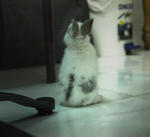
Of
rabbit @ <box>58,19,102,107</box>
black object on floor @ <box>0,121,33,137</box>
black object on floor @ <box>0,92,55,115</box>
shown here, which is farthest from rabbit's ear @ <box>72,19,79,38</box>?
black object on floor @ <box>0,121,33,137</box>

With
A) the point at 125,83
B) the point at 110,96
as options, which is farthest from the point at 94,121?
the point at 125,83

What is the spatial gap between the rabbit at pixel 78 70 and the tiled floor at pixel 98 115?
2.2 inches

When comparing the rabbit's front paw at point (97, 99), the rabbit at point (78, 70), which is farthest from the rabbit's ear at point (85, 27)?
the rabbit's front paw at point (97, 99)

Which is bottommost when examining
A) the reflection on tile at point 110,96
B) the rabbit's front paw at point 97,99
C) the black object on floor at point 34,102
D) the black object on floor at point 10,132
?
the black object on floor at point 10,132

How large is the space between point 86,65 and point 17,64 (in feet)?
4.61

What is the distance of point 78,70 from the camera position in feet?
4.18

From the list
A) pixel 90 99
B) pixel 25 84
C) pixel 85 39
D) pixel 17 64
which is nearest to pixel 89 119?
pixel 90 99

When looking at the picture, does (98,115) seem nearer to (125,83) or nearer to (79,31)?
(79,31)

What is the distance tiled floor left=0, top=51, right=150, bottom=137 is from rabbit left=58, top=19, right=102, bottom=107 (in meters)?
0.06

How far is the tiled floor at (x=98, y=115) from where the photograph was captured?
1.05m

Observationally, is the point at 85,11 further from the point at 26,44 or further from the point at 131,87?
the point at 131,87

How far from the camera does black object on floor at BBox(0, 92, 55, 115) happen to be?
3.69ft

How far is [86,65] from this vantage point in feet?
4.25

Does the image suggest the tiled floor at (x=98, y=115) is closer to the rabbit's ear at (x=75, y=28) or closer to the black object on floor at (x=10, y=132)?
the black object on floor at (x=10, y=132)
